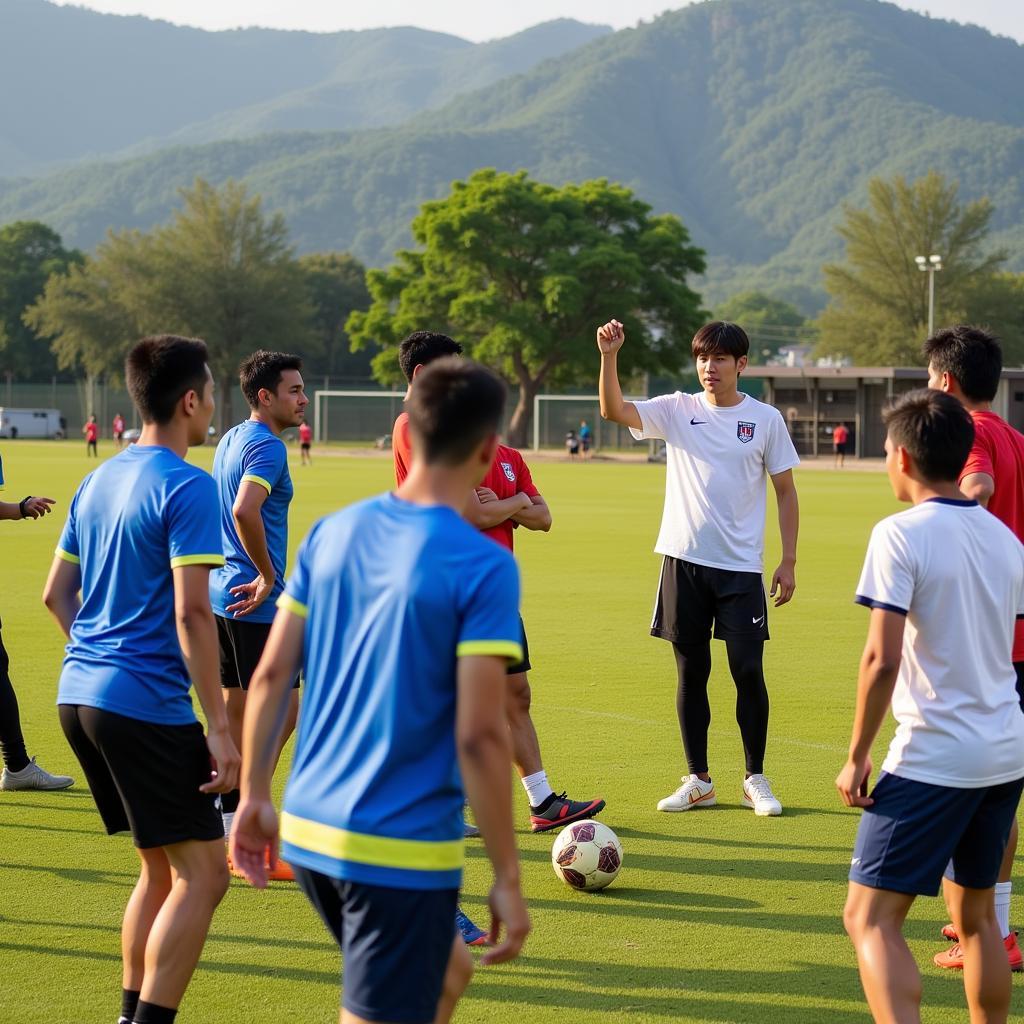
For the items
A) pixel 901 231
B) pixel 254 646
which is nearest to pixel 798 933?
pixel 254 646

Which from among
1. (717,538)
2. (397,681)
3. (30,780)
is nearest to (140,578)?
(397,681)

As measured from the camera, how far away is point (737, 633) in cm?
695

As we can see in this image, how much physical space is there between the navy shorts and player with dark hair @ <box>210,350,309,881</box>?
304cm

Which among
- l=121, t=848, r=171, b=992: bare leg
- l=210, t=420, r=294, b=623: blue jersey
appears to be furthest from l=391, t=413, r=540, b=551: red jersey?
l=121, t=848, r=171, b=992: bare leg

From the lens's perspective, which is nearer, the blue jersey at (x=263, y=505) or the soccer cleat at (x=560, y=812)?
the blue jersey at (x=263, y=505)

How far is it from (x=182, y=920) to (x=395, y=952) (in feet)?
4.10

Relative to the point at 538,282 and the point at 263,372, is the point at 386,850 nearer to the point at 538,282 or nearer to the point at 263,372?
the point at 263,372

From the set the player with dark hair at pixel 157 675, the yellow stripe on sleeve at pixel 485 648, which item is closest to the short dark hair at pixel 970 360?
the player with dark hair at pixel 157 675

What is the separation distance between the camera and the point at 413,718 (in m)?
2.84

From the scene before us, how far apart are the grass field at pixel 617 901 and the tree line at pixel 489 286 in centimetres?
5499

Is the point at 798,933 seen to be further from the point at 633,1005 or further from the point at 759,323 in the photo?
the point at 759,323

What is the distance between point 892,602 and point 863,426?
55.9 meters

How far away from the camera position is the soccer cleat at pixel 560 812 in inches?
258

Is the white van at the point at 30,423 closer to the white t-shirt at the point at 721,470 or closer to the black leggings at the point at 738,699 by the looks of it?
the white t-shirt at the point at 721,470
